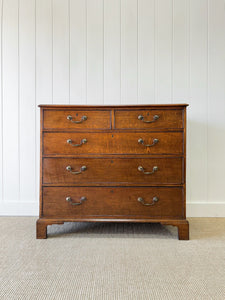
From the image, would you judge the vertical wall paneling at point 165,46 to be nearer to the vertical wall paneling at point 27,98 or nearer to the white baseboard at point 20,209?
the vertical wall paneling at point 27,98

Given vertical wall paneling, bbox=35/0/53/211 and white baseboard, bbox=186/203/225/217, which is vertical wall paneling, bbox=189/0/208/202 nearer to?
white baseboard, bbox=186/203/225/217

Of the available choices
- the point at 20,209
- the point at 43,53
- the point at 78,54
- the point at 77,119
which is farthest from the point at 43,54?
the point at 20,209

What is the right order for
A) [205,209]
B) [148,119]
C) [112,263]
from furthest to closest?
[205,209], [148,119], [112,263]

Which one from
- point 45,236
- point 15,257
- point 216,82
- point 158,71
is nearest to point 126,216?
point 45,236

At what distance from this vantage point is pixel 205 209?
219 cm

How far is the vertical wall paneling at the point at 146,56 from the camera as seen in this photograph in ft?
7.25

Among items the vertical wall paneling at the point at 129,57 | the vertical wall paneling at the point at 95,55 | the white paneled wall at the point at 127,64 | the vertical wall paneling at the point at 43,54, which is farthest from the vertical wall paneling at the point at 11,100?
the vertical wall paneling at the point at 129,57

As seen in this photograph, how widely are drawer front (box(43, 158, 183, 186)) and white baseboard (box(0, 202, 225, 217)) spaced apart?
697mm

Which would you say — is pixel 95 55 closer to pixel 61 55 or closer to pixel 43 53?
pixel 61 55

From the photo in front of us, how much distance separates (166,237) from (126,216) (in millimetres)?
348

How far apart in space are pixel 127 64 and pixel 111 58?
163 millimetres

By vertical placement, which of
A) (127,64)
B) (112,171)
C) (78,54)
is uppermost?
(78,54)

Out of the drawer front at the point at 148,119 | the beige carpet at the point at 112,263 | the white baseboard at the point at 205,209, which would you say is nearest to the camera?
the beige carpet at the point at 112,263

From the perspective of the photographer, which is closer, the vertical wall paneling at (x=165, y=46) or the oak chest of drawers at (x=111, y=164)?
the oak chest of drawers at (x=111, y=164)
